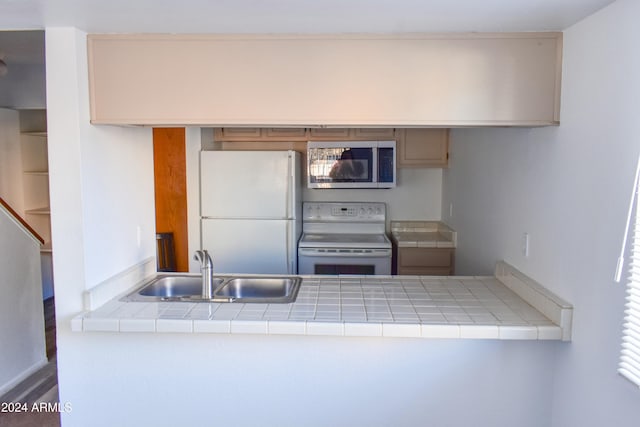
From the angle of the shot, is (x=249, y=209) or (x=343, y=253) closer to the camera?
(x=249, y=209)

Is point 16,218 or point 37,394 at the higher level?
point 16,218

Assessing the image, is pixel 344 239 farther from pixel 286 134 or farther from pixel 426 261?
pixel 286 134

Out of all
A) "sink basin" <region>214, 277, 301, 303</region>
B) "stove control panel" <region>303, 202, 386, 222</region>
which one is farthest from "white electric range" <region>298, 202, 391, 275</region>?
"sink basin" <region>214, 277, 301, 303</region>

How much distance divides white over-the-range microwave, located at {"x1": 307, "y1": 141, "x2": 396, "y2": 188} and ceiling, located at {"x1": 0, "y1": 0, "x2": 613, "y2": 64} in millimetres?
1903

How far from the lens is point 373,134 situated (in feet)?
12.1

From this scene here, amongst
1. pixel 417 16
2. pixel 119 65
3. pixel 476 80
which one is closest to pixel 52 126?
pixel 119 65

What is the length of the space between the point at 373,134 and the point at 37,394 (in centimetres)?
308

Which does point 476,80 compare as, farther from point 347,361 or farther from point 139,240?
point 139,240

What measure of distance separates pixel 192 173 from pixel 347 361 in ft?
7.06

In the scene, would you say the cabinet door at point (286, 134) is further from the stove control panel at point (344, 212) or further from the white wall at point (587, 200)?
the white wall at point (587, 200)

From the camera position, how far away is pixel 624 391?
1.30m

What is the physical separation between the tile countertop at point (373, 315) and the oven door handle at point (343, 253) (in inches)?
55.4

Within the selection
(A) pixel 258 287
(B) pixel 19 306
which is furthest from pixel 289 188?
(B) pixel 19 306

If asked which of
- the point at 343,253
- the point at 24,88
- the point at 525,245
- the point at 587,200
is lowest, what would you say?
the point at 343,253
